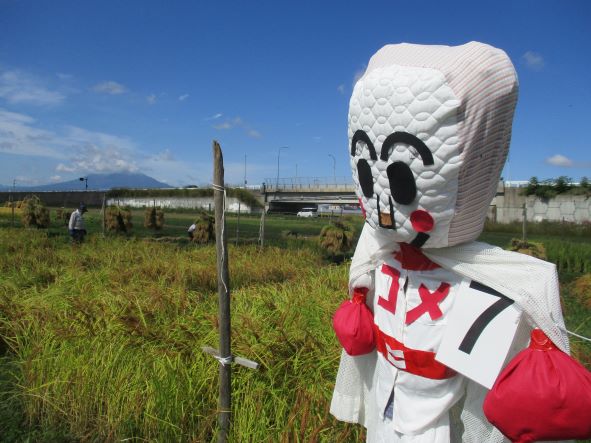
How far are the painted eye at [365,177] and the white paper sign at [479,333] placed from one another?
1.62 feet

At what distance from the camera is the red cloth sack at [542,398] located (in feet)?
3.96

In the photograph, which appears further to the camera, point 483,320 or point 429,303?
point 429,303

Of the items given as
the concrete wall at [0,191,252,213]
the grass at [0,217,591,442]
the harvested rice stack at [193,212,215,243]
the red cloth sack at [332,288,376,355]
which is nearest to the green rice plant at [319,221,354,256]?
the harvested rice stack at [193,212,215,243]

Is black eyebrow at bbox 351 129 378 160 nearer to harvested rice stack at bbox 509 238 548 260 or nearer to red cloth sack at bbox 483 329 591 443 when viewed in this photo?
red cloth sack at bbox 483 329 591 443

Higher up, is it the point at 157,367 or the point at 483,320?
the point at 483,320

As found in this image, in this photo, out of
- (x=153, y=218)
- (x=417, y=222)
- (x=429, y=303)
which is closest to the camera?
(x=417, y=222)

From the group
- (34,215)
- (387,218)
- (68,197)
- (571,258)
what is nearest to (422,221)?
(387,218)

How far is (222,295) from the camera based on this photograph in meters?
2.32

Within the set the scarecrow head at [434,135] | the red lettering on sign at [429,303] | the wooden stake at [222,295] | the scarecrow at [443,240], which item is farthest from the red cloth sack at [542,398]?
the wooden stake at [222,295]

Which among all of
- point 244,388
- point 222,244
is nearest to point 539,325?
point 222,244

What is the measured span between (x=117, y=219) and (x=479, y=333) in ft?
49.8

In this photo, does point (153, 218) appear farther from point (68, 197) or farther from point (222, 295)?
point (68, 197)

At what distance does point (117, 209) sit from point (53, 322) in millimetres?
12494

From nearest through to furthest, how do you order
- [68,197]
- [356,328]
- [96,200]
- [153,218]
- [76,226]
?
[356,328] < [76,226] < [153,218] < [96,200] < [68,197]
